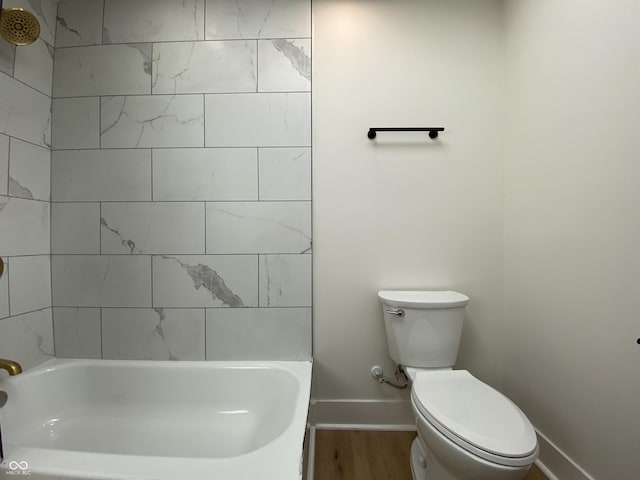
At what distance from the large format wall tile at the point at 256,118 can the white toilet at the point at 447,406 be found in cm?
97

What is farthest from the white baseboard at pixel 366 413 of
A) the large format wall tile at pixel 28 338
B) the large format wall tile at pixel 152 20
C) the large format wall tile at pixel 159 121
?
the large format wall tile at pixel 152 20

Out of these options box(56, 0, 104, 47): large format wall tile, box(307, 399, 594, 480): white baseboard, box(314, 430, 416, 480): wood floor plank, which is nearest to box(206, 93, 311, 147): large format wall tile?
box(56, 0, 104, 47): large format wall tile

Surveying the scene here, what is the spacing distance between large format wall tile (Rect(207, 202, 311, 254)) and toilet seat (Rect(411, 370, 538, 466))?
2.70 ft

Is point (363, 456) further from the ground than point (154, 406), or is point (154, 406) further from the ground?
point (154, 406)

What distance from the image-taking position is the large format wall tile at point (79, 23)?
1.33 m

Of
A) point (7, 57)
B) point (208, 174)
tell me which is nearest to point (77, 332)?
point (208, 174)

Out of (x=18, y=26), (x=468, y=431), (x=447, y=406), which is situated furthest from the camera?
(x=18, y=26)

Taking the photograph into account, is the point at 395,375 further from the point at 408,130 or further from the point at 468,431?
the point at 408,130

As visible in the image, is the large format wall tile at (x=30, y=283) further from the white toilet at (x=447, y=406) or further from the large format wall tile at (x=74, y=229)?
the white toilet at (x=447, y=406)

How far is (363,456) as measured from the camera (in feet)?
4.03

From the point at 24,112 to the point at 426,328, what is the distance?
6.90ft

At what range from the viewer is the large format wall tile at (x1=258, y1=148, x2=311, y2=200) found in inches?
52.1

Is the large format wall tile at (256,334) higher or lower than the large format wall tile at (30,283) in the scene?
lower

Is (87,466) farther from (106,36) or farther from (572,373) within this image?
(106,36)
